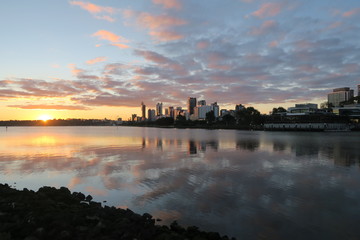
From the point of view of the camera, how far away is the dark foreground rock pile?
9.27 meters

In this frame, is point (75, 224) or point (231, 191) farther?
point (231, 191)

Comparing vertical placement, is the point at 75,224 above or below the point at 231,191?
above

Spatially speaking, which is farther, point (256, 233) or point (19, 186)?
point (19, 186)

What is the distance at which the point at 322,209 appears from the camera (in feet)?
44.2

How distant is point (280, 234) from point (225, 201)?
4392mm

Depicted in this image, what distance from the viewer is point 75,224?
10.4 m

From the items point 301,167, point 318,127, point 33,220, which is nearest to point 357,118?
point 318,127

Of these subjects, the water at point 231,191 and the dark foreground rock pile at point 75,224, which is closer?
the dark foreground rock pile at point 75,224

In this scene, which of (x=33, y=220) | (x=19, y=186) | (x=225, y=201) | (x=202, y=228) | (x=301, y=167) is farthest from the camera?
(x=301, y=167)

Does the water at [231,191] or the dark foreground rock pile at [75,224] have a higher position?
the dark foreground rock pile at [75,224]

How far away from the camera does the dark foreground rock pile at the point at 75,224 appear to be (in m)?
9.27

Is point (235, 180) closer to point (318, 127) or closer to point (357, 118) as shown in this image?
point (318, 127)

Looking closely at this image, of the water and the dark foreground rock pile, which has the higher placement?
the dark foreground rock pile

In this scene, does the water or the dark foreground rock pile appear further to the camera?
the water
